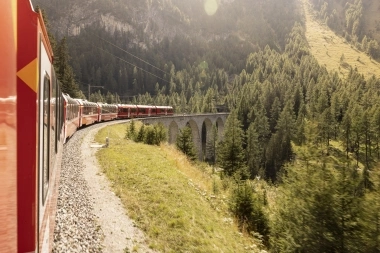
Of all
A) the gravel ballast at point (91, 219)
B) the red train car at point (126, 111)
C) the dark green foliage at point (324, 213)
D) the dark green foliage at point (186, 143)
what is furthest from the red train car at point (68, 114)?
the red train car at point (126, 111)

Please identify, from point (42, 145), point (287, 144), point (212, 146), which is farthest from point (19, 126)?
point (212, 146)

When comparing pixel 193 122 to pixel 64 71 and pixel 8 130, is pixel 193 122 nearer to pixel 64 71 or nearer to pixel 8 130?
pixel 64 71

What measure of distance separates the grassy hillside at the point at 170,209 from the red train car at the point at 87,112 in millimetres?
11974

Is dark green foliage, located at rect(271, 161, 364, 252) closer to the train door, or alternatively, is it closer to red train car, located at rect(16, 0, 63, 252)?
the train door

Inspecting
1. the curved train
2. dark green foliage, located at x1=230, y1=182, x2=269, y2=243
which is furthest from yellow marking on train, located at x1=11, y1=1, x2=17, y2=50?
dark green foliage, located at x1=230, y1=182, x2=269, y2=243

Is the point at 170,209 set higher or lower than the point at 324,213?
lower

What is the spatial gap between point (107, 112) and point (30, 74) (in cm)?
3863

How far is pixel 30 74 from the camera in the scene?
104 inches

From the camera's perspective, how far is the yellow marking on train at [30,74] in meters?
2.56

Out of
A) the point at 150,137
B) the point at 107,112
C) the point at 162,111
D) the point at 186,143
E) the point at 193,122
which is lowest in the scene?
the point at 186,143

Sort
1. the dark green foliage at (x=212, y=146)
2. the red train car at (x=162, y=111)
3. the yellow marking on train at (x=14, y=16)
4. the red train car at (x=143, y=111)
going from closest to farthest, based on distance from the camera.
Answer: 1. the yellow marking on train at (x=14, y=16)
2. the red train car at (x=143, y=111)
3. the red train car at (x=162, y=111)
4. the dark green foliage at (x=212, y=146)

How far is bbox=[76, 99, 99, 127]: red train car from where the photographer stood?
26544 millimetres

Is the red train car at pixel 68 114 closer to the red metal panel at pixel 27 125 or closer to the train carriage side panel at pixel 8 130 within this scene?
the red metal panel at pixel 27 125

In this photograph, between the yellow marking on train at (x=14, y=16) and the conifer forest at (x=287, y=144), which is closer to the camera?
the yellow marking on train at (x=14, y=16)
